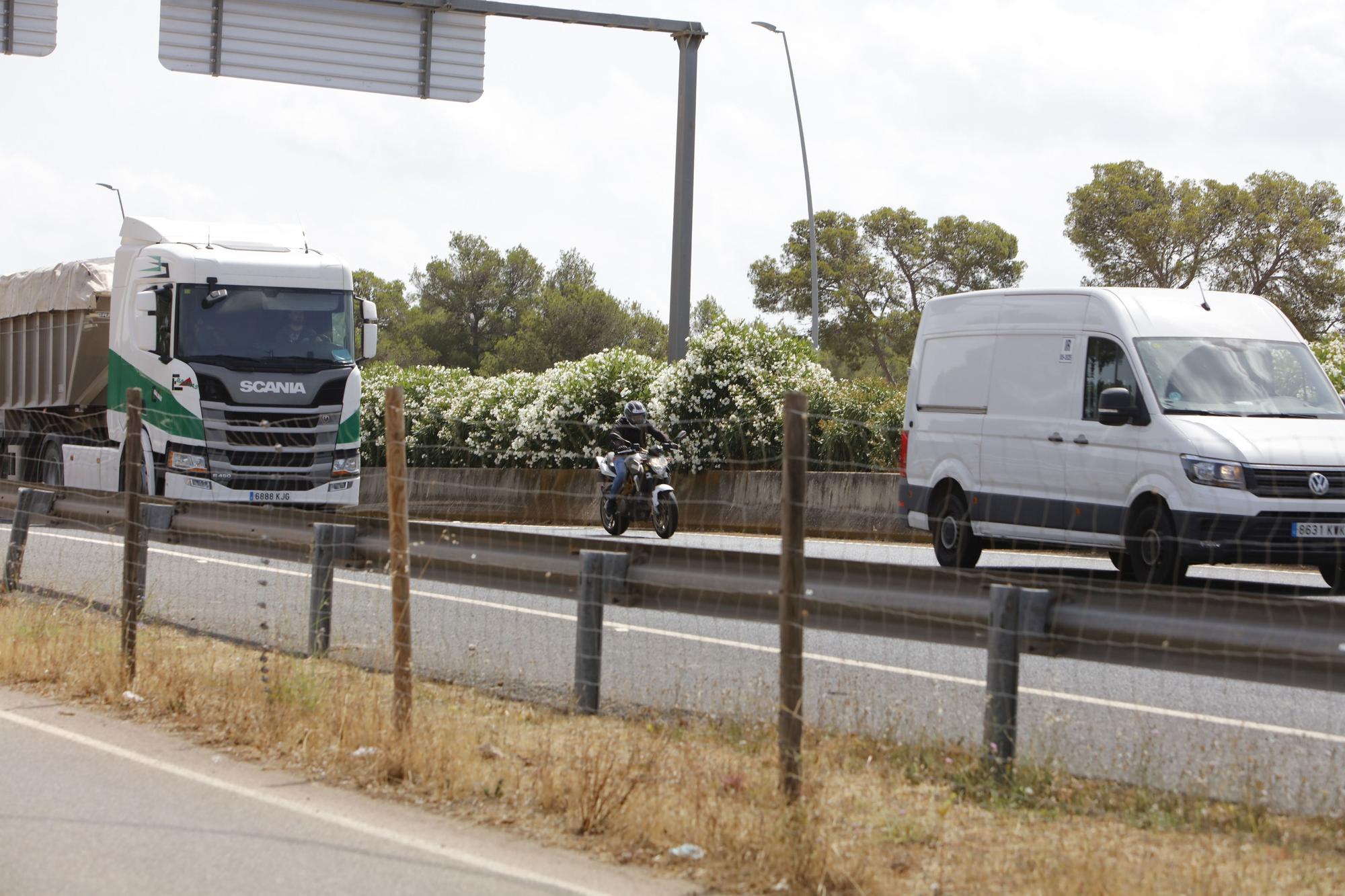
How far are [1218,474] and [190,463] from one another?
1252cm

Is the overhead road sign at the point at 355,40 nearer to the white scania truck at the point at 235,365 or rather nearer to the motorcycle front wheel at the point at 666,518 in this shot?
the white scania truck at the point at 235,365

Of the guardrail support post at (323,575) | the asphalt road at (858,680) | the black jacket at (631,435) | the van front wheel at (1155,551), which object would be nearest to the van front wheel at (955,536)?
the asphalt road at (858,680)

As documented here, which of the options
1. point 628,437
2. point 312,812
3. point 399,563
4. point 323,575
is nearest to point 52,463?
point 628,437

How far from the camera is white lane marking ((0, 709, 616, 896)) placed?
5344 mm

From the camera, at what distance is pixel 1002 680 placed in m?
6.14

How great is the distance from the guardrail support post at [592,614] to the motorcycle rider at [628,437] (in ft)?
34.7

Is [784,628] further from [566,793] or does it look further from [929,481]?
[929,481]

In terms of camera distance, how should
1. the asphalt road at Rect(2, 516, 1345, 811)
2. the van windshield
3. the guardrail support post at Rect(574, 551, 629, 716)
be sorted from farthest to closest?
the van windshield → the guardrail support post at Rect(574, 551, 629, 716) → the asphalt road at Rect(2, 516, 1345, 811)

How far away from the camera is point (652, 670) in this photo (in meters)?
8.92

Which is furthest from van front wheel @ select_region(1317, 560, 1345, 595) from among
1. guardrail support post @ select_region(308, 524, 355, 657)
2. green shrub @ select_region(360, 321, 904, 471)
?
green shrub @ select_region(360, 321, 904, 471)

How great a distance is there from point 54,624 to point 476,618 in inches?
109

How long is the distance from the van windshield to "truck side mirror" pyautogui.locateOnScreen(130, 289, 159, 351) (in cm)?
1214

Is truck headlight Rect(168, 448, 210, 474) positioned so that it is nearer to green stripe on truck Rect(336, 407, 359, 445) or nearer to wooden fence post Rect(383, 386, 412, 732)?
green stripe on truck Rect(336, 407, 359, 445)

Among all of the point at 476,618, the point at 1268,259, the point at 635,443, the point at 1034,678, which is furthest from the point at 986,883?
the point at 1268,259
